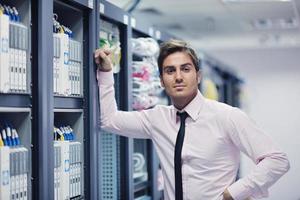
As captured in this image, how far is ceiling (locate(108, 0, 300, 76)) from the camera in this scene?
5625 millimetres

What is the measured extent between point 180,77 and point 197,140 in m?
0.31

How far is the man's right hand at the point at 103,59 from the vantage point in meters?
2.47

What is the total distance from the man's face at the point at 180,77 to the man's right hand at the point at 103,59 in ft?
0.93

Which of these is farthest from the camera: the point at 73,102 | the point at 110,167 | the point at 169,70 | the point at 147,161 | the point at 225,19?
the point at 225,19

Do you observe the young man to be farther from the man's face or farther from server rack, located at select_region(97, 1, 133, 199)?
server rack, located at select_region(97, 1, 133, 199)

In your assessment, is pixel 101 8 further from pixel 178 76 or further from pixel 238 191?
pixel 238 191

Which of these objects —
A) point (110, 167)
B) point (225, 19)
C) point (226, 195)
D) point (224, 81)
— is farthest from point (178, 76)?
point (224, 81)

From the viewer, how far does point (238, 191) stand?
238 centimetres

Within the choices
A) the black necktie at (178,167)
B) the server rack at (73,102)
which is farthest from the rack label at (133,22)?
the black necktie at (178,167)

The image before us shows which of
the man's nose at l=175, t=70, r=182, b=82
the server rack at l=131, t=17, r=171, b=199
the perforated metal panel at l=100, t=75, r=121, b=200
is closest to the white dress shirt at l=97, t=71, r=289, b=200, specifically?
A: the man's nose at l=175, t=70, r=182, b=82

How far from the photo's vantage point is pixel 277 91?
10539 millimetres

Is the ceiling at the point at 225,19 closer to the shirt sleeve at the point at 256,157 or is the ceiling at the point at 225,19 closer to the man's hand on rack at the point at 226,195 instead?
the shirt sleeve at the point at 256,157

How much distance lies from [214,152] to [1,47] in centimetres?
115

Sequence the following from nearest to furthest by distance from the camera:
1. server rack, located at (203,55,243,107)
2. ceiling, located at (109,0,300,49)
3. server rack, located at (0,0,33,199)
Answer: server rack, located at (0,0,33,199) < ceiling, located at (109,0,300,49) < server rack, located at (203,55,243,107)
